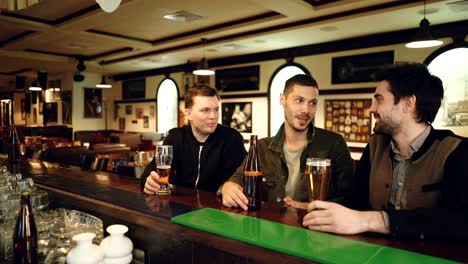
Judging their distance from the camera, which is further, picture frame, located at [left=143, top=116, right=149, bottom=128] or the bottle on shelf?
picture frame, located at [left=143, top=116, right=149, bottom=128]

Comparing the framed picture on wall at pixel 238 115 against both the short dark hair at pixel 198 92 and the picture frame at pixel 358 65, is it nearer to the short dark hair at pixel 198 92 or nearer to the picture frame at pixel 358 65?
the picture frame at pixel 358 65

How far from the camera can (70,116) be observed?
13.3 metres

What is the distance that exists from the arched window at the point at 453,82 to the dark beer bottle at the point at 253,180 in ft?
19.0

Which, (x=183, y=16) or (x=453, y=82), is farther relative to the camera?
(x=453, y=82)

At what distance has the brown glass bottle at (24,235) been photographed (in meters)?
1.19

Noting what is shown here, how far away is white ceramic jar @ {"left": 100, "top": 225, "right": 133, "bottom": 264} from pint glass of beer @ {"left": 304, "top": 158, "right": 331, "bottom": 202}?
2.23 feet

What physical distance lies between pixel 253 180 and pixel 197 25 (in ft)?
19.0

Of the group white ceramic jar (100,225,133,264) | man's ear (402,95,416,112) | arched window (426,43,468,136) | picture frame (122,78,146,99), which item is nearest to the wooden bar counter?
white ceramic jar (100,225,133,264)

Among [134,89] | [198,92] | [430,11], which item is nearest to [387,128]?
[198,92]

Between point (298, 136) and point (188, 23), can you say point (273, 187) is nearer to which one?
point (298, 136)

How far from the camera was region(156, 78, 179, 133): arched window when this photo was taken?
1187cm

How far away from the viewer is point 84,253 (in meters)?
1.06

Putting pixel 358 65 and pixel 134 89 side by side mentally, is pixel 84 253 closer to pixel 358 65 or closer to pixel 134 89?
pixel 358 65

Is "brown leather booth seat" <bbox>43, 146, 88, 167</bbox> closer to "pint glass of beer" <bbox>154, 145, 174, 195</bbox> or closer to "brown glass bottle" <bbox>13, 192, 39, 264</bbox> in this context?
"pint glass of beer" <bbox>154, 145, 174, 195</bbox>
